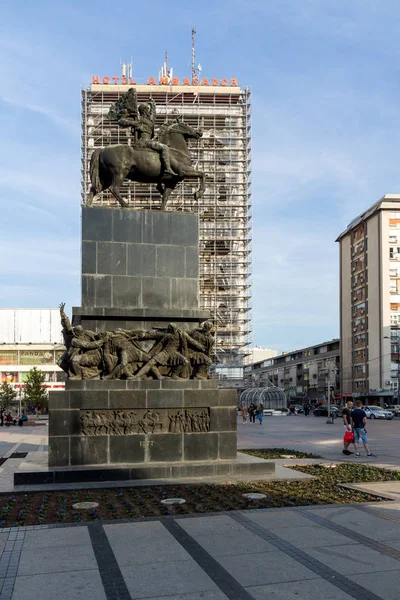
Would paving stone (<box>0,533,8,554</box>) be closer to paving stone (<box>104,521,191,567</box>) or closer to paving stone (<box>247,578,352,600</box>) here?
paving stone (<box>104,521,191,567</box>)

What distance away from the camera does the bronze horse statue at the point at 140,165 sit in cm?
1534

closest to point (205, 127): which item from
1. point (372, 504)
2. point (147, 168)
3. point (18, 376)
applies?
point (18, 376)

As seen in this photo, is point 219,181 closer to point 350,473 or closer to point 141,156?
point 141,156

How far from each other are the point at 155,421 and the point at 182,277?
3.55 meters

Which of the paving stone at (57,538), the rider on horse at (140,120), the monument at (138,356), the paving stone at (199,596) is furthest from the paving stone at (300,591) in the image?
the rider on horse at (140,120)

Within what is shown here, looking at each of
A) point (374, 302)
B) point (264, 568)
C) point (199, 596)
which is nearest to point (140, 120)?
point (264, 568)

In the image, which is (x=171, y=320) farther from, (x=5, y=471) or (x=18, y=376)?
(x=18, y=376)

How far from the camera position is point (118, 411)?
42.8 feet

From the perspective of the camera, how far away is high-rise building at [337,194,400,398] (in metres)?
84.9

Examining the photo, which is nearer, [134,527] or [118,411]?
[134,527]

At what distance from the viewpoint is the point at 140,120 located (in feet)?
52.3

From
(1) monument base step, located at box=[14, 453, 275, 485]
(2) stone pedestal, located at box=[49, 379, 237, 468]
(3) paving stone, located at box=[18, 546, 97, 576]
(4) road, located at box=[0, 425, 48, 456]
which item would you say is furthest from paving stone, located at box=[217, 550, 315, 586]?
(4) road, located at box=[0, 425, 48, 456]

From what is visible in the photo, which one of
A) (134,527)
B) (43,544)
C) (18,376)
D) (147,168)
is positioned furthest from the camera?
(18,376)

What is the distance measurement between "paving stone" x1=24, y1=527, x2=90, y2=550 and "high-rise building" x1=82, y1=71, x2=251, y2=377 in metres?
69.7
